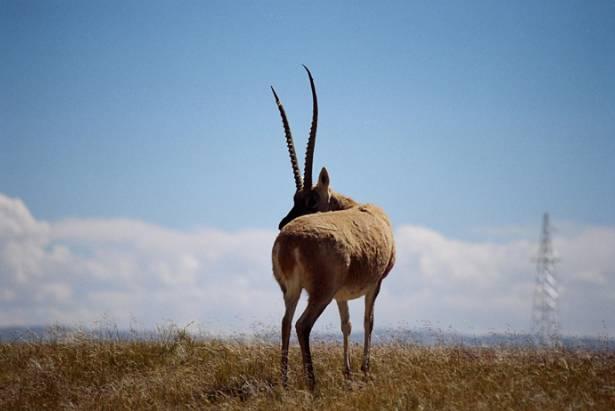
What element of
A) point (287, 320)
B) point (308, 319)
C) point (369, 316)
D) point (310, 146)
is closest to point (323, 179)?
point (310, 146)

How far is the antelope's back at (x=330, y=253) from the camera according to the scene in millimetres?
9789

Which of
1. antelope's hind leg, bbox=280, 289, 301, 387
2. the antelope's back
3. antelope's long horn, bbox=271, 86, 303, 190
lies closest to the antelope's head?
antelope's long horn, bbox=271, 86, 303, 190

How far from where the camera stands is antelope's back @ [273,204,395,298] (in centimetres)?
979

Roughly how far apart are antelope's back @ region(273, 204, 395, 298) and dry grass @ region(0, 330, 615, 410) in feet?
4.56

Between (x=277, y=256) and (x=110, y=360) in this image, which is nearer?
(x=277, y=256)

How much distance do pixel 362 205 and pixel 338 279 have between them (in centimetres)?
259

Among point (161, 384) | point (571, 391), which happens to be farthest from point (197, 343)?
point (571, 391)

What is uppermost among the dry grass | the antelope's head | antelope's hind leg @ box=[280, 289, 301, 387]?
the antelope's head

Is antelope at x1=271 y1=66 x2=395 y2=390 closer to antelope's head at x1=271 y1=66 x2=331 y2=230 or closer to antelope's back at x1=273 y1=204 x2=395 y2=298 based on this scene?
antelope's back at x1=273 y1=204 x2=395 y2=298

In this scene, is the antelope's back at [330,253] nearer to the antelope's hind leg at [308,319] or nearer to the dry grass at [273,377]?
the antelope's hind leg at [308,319]

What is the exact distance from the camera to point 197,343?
13102 millimetres

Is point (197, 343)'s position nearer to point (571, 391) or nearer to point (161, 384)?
point (161, 384)

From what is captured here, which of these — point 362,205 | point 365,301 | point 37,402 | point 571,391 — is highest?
point 362,205

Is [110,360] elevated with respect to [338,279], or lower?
lower
